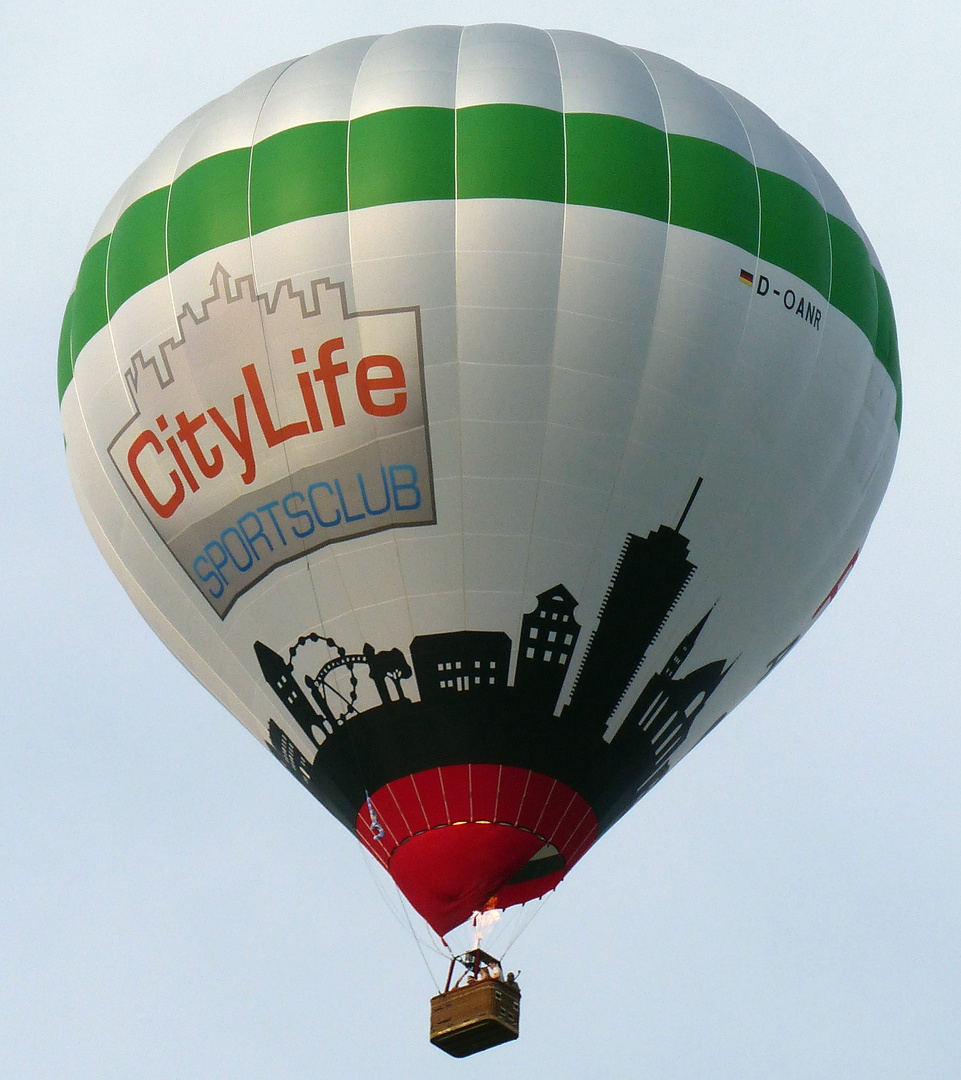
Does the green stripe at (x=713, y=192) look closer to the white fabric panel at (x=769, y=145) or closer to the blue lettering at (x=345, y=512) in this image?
the white fabric panel at (x=769, y=145)

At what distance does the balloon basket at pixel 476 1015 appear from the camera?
14703 millimetres

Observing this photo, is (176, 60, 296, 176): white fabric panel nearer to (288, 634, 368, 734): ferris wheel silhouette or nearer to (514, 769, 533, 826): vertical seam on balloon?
(288, 634, 368, 734): ferris wheel silhouette

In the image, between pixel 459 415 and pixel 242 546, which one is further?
pixel 242 546

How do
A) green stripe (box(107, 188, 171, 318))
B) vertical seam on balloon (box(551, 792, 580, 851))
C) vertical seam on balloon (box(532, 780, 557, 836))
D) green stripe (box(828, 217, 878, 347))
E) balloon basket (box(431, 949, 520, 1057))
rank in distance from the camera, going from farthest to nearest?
1. green stripe (box(828, 217, 878, 347))
2. green stripe (box(107, 188, 171, 318))
3. vertical seam on balloon (box(551, 792, 580, 851))
4. vertical seam on balloon (box(532, 780, 557, 836))
5. balloon basket (box(431, 949, 520, 1057))

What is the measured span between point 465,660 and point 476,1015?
6.92 feet

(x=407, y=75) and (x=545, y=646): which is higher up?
(x=407, y=75)

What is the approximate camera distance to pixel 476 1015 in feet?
48.2

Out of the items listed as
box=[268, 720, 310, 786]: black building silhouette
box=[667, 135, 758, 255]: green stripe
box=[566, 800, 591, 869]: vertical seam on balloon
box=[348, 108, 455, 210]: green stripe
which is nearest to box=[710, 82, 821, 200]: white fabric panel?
box=[667, 135, 758, 255]: green stripe

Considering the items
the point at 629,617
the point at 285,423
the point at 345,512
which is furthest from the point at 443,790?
the point at 285,423

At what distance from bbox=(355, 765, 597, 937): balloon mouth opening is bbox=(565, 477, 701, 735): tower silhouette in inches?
22.3

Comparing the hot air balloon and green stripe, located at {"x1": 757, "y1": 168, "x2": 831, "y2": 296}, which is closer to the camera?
the hot air balloon

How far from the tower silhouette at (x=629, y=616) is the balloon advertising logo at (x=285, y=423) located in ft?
4.11

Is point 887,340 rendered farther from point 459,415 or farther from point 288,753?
point 288,753

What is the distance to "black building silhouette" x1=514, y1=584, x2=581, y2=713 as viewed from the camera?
588 inches
